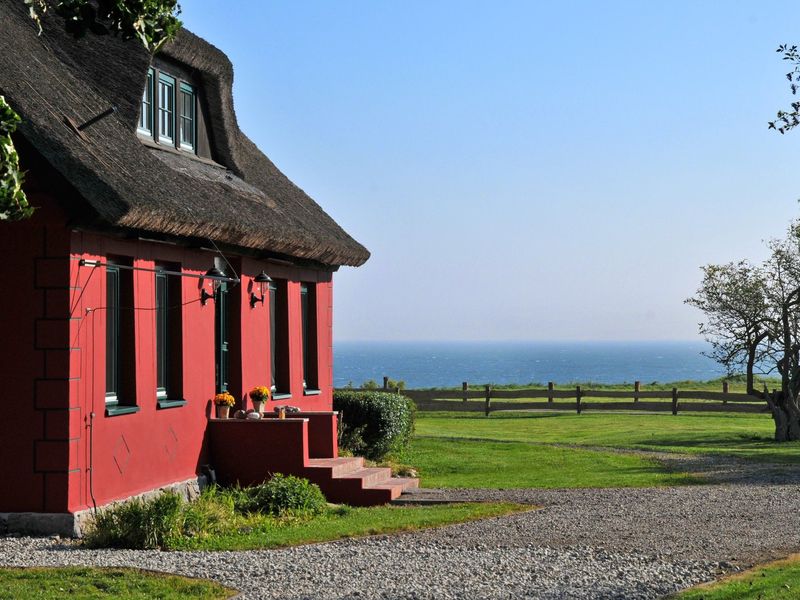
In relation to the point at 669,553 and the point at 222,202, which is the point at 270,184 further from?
the point at 669,553

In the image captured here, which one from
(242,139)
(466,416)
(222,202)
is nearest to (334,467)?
(222,202)

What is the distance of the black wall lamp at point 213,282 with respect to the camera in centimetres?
1578

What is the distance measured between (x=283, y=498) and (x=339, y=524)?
118 centimetres

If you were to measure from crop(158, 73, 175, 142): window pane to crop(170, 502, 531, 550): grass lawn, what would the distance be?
19.5 feet

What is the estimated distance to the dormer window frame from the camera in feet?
53.8

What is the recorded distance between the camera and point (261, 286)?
1856 centimetres

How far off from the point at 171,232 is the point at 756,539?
752cm

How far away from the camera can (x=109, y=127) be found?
14320 millimetres

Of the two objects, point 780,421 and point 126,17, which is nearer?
point 126,17

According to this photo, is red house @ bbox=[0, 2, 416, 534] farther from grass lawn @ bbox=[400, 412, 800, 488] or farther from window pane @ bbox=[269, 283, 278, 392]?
grass lawn @ bbox=[400, 412, 800, 488]

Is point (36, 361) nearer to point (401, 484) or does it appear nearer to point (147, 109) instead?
point (147, 109)

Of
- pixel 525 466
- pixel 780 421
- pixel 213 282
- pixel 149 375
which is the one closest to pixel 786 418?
pixel 780 421

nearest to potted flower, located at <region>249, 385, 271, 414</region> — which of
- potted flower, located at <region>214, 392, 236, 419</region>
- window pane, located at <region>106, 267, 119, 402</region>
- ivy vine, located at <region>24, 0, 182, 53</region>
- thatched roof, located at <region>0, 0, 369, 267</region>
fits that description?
potted flower, located at <region>214, 392, 236, 419</region>

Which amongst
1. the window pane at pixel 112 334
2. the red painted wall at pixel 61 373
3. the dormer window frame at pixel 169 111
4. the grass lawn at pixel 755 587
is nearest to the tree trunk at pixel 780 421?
the dormer window frame at pixel 169 111
